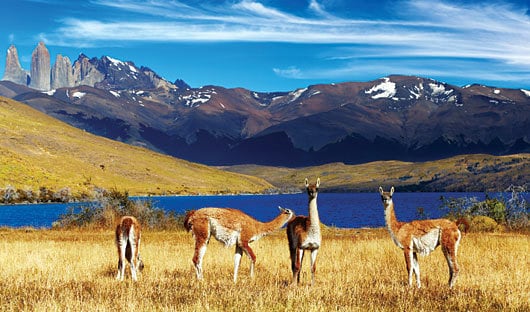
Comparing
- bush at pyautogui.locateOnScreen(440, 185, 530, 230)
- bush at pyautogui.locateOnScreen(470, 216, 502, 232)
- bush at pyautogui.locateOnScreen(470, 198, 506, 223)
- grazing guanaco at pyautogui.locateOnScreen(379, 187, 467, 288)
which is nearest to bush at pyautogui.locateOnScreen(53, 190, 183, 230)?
bush at pyautogui.locateOnScreen(470, 216, 502, 232)

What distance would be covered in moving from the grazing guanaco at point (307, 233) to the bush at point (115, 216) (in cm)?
2869

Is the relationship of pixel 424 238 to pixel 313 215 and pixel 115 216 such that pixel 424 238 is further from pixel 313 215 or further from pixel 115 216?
pixel 115 216

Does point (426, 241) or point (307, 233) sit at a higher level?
point (307, 233)

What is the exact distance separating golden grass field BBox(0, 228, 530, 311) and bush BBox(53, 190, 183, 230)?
→ 1617cm

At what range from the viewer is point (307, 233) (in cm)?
1664

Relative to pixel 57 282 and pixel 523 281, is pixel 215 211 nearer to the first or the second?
pixel 57 282

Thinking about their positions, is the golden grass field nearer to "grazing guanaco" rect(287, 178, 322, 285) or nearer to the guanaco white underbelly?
"grazing guanaco" rect(287, 178, 322, 285)

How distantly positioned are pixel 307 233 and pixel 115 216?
32.1 metres

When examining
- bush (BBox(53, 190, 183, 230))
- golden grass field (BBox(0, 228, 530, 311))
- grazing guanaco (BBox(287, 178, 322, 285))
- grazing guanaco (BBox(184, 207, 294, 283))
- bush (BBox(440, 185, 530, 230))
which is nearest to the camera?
golden grass field (BBox(0, 228, 530, 311))

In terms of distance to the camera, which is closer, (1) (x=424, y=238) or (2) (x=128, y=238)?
(1) (x=424, y=238)

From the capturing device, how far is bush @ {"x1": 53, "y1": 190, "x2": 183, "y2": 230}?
147 ft

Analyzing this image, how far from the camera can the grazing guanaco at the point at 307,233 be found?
1655cm

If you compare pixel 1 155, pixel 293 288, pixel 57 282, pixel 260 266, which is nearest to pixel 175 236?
pixel 260 266

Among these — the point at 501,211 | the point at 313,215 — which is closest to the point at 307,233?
the point at 313,215
